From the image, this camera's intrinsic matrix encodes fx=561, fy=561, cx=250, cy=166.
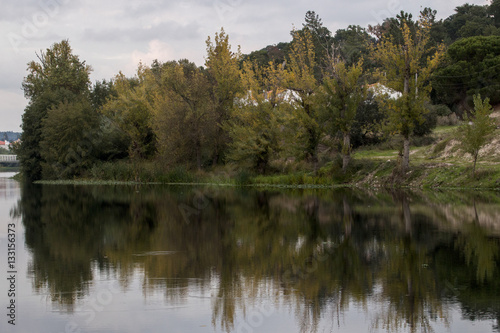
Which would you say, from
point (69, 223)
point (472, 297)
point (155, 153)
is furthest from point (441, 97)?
point (472, 297)

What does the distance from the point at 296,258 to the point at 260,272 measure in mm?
1720

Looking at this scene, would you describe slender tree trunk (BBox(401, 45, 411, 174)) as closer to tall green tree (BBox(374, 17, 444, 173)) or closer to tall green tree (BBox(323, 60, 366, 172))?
tall green tree (BBox(374, 17, 444, 173))

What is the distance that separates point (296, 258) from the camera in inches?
523

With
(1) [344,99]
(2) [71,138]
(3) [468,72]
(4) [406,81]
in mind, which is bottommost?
(2) [71,138]

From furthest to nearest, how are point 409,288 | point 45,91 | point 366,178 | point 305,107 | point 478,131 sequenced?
1. point 45,91
2. point 305,107
3. point 366,178
4. point 478,131
5. point 409,288

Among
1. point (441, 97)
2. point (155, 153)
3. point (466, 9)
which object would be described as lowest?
point (155, 153)

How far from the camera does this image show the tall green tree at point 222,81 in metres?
52.2

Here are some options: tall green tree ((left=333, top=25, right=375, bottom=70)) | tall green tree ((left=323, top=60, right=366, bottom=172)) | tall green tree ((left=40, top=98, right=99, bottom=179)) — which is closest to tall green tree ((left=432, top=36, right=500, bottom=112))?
tall green tree ((left=333, top=25, right=375, bottom=70))

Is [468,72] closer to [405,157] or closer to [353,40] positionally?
[405,157]

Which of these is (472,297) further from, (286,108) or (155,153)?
(155,153)

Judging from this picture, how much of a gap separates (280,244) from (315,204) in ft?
39.5

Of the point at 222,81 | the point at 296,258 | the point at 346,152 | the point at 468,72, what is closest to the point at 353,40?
the point at 468,72

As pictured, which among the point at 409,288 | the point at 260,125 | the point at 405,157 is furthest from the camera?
the point at 260,125

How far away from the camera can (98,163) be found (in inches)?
2336
